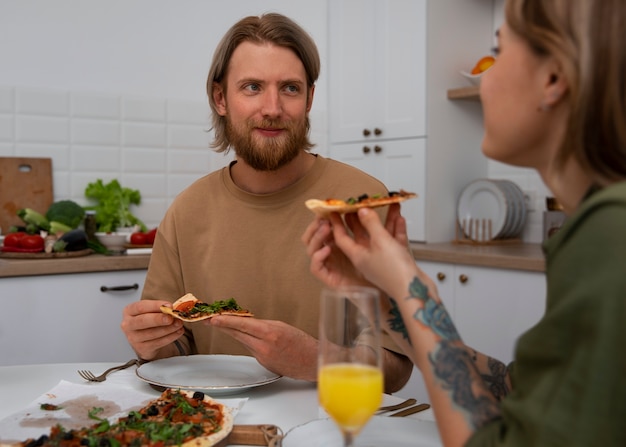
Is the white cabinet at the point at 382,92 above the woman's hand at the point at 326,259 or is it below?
above

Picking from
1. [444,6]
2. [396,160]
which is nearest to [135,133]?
[396,160]

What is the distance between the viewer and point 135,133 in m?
3.64

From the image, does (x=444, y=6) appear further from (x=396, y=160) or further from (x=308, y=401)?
(x=308, y=401)

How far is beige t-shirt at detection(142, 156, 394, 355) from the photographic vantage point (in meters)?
1.90

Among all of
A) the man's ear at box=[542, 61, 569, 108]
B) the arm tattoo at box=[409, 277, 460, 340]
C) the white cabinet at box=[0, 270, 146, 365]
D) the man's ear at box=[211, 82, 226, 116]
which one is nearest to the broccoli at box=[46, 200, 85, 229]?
the white cabinet at box=[0, 270, 146, 365]

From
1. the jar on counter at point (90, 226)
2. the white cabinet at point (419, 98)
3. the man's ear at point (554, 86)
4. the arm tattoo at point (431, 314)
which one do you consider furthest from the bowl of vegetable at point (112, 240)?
the man's ear at point (554, 86)

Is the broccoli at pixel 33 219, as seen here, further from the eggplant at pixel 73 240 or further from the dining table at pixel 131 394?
the dining table at pixel 131 394

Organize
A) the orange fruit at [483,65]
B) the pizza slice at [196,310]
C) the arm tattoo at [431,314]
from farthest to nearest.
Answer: the orange fruit at [483,65], the pizza slice at [196,310], the arm tattoo at [431,314]

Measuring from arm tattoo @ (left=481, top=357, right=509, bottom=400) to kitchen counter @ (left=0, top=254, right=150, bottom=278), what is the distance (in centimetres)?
205

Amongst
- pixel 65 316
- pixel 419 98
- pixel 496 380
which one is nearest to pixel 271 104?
pixel 496 380

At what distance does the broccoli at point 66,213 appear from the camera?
323cm

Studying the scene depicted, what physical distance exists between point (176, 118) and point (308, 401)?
269 cm

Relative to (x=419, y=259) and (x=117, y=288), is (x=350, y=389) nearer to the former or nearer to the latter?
(x=117, y=288)

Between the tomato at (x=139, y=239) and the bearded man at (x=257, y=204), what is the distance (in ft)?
4.05
